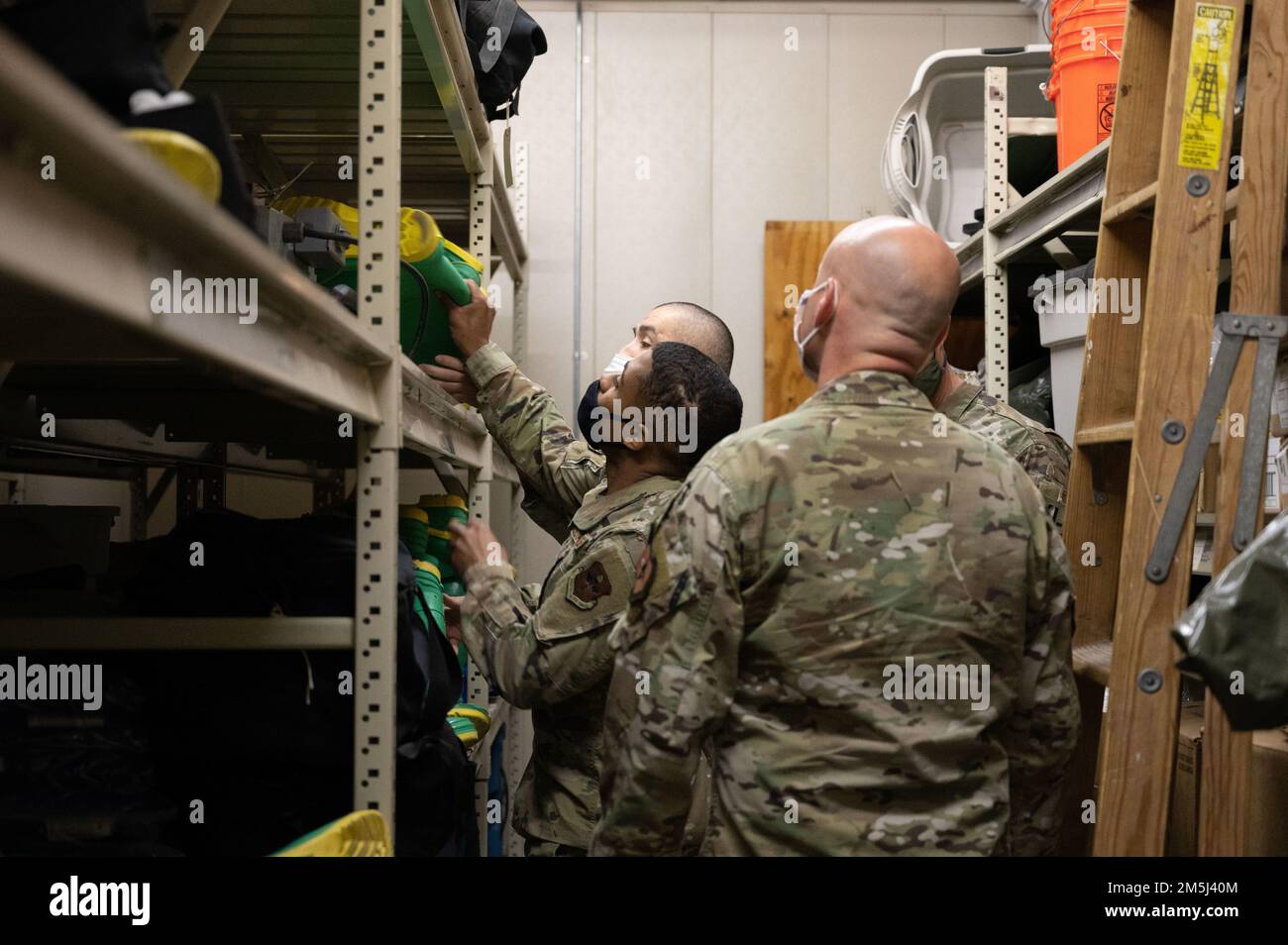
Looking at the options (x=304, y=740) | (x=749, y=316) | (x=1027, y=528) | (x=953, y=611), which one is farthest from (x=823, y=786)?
(x=749, y=316)

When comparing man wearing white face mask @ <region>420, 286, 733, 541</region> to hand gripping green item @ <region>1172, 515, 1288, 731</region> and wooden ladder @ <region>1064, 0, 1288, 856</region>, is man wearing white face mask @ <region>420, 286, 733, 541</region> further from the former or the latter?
hand gripping green item @ <region>1172, 515, 1288, 731</region>

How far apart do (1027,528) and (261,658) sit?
3.49 feet

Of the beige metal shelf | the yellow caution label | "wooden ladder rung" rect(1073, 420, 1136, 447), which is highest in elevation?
the beige metal shelf

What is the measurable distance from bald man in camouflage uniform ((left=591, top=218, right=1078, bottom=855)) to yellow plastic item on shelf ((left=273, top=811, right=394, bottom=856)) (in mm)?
290

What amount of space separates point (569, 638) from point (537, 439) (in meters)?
0.85

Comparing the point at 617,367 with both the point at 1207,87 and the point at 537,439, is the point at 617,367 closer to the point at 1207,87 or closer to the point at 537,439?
the point at 537,439

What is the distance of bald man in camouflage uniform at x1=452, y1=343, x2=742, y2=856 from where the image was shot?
162 cm

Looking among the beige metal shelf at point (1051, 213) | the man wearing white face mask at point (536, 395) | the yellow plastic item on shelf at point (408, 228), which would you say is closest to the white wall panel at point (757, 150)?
the beige metal shelf at point (1051, 213)

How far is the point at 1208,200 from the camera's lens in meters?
1.37

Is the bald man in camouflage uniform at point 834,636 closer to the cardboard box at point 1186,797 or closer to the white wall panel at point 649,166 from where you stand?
the cardboard box at point 1186,797

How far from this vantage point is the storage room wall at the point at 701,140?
3.71 meters

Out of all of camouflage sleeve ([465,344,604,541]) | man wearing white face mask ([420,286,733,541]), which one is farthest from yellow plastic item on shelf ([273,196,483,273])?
camouflage sleeve ([465,344,604,541])

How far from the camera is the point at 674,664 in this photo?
4.03 feet

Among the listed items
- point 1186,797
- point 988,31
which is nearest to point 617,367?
point 1186,797
